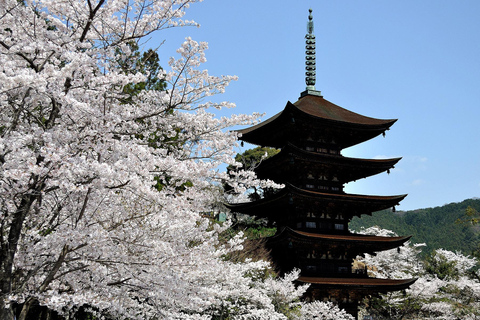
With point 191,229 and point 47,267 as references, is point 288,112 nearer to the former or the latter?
point 191,229

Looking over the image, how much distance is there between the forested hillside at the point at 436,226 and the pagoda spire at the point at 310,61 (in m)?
41.6

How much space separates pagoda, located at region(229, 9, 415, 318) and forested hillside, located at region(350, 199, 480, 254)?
42.0 m

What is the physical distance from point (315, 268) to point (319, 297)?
1.13 metres

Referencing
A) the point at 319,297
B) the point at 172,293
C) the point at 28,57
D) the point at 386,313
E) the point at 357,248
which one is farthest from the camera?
the point at 386,313

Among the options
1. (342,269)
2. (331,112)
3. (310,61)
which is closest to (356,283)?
(342,269)

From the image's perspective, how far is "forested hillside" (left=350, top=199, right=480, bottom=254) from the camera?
57269mm

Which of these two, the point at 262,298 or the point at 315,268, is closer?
the point at 262,298

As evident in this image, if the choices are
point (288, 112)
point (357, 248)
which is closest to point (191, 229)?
point (288, 112)

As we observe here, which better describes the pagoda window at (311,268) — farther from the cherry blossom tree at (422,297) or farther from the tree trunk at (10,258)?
the tree trunk at (10,258)

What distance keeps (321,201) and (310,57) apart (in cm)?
838

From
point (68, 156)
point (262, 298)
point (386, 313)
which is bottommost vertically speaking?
point (386, 313)

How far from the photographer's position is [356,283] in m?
16.2

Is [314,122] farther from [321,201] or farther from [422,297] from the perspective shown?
[422,297]

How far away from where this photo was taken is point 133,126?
19.4 feet
